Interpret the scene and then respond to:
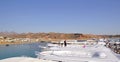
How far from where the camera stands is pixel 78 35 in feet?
487

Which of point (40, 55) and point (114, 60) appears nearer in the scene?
point (114, 60)

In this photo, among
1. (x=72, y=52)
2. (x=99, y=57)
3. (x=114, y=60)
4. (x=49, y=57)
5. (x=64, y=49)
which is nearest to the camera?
(x=114, y=60)

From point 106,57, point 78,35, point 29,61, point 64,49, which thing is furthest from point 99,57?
point 78,35

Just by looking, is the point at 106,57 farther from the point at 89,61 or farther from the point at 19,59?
the point at 19,59

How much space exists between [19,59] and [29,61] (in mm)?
1018

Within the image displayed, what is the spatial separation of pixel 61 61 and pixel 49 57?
11.2ft

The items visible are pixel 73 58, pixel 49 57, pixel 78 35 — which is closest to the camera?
pixel 73 58

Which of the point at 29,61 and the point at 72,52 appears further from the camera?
the point at 72,52

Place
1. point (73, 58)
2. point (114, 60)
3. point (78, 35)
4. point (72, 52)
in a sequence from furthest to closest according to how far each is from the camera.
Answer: point (78, 35)
point (72, 52)
point (73, 58)
point (114, 60)

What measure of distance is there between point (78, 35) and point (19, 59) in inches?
5243

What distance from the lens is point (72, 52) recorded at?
2706 cm

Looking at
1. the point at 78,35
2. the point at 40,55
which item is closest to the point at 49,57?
the point at 40,55

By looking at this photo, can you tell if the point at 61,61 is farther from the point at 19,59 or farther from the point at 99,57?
the point at 19,59

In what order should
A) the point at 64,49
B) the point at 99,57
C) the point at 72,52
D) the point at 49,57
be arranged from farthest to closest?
1. the point at 64,49
2. the point at 72,52
3. the point at 49,57
4. the point at 99,57
